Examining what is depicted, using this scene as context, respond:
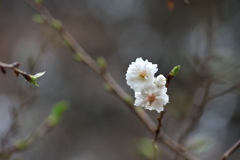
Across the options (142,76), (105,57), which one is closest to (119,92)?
(142,76)

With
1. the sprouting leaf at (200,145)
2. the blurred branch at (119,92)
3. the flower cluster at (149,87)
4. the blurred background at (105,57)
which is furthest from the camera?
the blurred background at (105,57)

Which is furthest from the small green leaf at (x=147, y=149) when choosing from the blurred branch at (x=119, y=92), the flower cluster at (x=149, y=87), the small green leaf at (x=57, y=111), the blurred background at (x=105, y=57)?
the blurred background at (x=105, y=57)

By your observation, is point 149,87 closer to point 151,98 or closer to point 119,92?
point 151,98

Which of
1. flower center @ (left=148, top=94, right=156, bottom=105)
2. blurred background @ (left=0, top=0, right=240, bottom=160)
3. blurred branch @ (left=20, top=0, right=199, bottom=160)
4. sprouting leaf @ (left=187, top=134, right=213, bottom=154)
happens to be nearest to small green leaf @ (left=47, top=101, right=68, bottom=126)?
blurred branch @ (left=20, top=0, right=199, bottom=160)

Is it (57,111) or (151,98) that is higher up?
(57,111)

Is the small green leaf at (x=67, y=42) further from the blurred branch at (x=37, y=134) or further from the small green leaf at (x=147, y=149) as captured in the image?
the small green leaf at (x=147, y=149)
